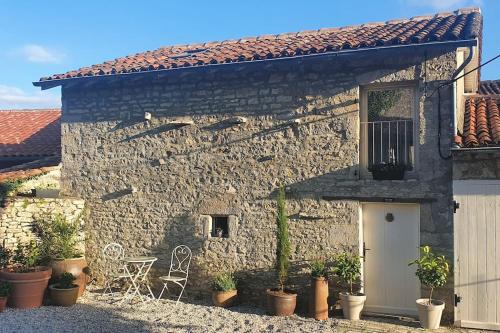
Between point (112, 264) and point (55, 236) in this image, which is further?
point (112, 264)

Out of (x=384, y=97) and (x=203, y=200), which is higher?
(x=384, y=97)

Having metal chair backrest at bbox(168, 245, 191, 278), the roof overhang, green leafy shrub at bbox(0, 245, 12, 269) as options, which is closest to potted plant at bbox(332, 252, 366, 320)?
metal chair backrest at bbox(168, 245, 191, 278)

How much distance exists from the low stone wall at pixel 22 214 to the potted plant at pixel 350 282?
5009 mm

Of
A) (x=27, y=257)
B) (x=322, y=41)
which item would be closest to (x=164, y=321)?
(x=27, y=257)

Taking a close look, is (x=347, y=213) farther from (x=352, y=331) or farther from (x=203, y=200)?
(x=203, y=200)

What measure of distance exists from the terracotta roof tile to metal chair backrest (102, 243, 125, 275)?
19.6ft

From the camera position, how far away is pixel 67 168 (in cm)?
921

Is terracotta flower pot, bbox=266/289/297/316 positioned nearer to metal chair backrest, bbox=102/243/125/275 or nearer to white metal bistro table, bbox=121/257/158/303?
white metal bistro table, bbox=121/257/158/303

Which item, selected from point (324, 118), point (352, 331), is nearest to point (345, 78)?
point (324, 118)

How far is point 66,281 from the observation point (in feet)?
25.9

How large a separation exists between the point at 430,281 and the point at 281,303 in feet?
7.01

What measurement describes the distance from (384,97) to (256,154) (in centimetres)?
225

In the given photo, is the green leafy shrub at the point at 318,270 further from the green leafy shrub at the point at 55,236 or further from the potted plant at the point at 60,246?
the green leafy shrub at the point at 55,236

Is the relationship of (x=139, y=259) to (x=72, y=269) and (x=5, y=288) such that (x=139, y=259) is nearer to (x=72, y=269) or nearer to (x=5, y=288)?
(x=72, y=269)
